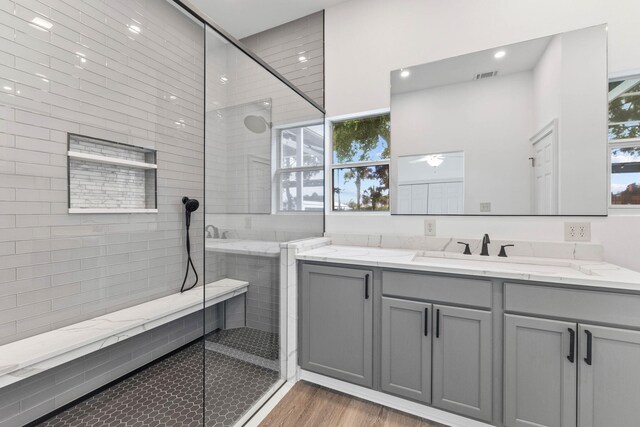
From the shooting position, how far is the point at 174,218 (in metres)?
2.48

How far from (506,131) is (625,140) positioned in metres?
0.61

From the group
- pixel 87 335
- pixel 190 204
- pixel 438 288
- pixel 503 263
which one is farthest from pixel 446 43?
pixel 87 335

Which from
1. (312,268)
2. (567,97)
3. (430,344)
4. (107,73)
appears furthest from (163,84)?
(567,97)

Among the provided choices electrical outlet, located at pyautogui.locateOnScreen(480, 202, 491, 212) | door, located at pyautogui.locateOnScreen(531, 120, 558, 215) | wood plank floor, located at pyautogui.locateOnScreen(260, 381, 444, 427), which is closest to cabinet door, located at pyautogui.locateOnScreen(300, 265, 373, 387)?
wood plank floor, located at pyautogui.locateOnScreen(260, 381, 444, 427)

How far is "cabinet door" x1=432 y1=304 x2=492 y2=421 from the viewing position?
4.83ft

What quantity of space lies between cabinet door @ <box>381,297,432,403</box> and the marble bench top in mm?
957

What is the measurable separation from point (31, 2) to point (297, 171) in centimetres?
188

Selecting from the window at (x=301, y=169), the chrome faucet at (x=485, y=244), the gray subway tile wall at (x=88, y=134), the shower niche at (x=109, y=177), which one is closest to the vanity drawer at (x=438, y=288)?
the chrome faucet at (x=485, y=244)

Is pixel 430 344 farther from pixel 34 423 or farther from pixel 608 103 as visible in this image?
pixel 34 423

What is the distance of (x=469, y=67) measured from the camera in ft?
6.62

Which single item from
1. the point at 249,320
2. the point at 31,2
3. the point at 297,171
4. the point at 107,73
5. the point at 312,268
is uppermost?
the point at 31,2

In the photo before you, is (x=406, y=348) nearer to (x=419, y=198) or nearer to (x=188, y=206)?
(x=419, y=198)

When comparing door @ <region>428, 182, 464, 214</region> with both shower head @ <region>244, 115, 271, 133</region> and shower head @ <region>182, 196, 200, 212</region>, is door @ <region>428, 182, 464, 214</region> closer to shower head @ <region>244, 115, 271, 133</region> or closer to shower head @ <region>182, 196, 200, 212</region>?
shower head @ <region>244, 115, 271, 133</region>

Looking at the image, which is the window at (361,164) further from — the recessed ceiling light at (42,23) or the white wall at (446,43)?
the recessed ceiling light at (42,23)
